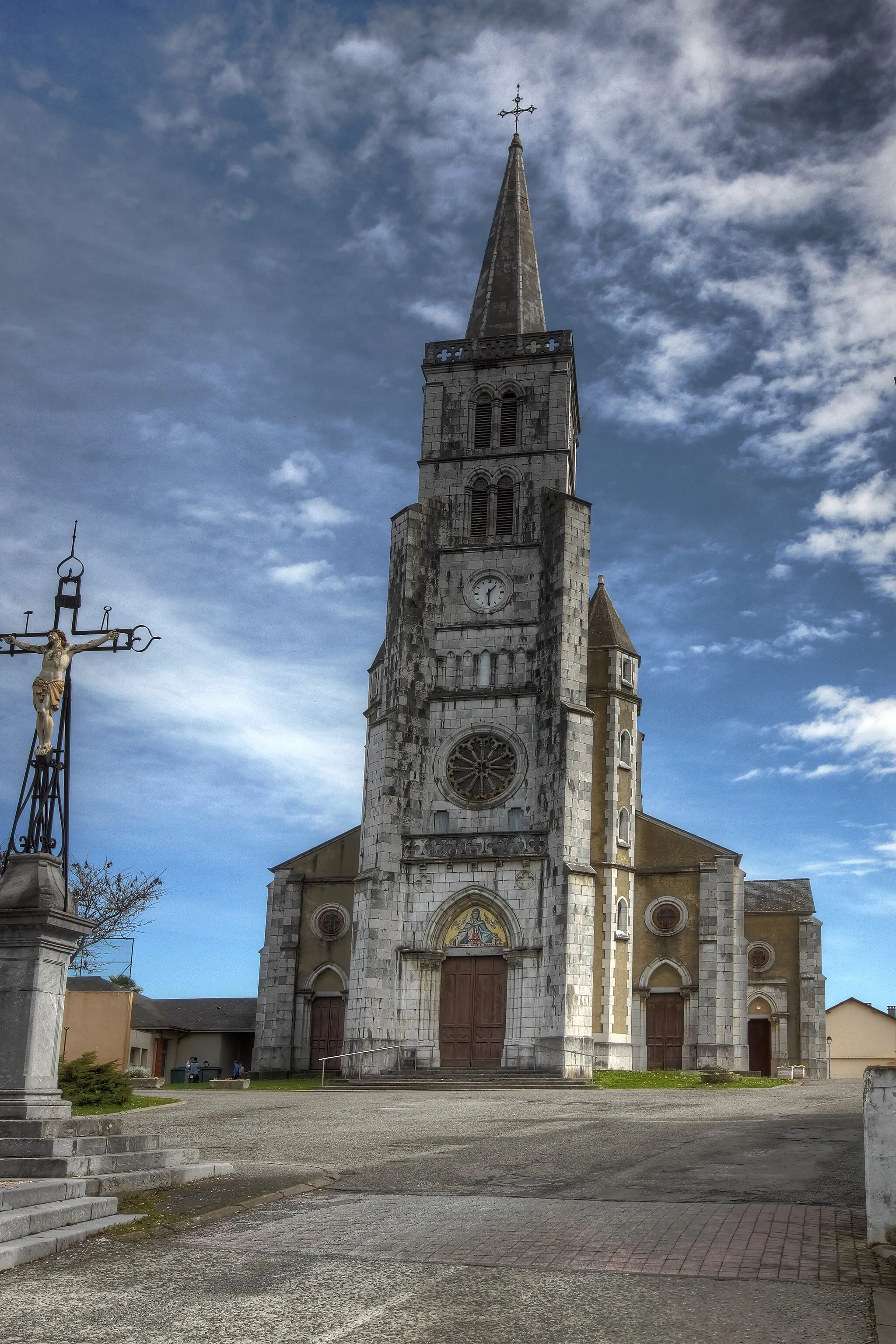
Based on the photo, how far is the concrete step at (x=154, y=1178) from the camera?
10.7 metres

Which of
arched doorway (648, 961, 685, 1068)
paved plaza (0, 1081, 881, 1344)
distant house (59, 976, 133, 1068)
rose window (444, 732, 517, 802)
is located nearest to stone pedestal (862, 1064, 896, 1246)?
paved plaza (0, 1081, 881, 1344)

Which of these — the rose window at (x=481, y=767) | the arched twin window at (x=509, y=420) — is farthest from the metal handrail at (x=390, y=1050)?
the arched twin window at (x=509, y=420)

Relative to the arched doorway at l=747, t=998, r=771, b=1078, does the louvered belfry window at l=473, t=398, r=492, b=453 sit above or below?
above

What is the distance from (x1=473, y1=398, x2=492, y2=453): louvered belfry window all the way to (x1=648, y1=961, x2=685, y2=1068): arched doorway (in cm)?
1778

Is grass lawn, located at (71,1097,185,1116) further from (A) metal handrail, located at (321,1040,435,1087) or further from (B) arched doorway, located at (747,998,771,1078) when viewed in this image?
(B) arched doorway, located at (747,998,771,1078)

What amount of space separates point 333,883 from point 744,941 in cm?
1344

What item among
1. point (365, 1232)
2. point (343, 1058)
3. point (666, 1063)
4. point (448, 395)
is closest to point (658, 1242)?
point (365, 1232)

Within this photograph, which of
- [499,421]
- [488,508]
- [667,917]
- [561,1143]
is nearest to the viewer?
[561,1143]

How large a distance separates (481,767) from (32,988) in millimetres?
26957

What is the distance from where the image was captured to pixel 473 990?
36438 mm

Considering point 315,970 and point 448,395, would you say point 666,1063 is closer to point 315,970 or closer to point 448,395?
point 315,970

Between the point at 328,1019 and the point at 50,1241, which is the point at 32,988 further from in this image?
the point at 328,1019

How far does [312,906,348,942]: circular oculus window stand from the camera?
140 ft

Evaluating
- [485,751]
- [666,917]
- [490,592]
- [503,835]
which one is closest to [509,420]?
[490,592]
